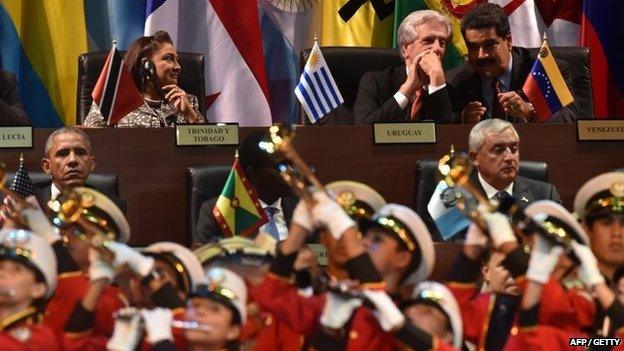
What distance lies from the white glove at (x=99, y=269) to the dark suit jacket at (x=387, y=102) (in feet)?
8.00

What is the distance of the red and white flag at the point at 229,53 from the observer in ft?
25.7

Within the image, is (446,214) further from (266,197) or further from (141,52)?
(141,52)

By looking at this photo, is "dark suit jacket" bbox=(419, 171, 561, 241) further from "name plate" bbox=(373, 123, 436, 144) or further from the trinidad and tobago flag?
the trinidad and tobago flag

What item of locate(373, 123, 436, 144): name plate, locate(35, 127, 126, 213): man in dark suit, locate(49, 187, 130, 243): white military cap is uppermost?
locate(373, 123, 436, 144): name plate

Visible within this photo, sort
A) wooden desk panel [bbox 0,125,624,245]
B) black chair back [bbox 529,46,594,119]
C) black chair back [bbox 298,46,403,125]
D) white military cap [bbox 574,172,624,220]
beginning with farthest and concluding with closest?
black chair back [bbox 529,46,594,119]
black chair back [bbox 298,46,403,125]
wooden desk panel [bbox 0,125,624,245]
white military cap [bbox 574,172,624,220]

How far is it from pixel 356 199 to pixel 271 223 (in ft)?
3.87

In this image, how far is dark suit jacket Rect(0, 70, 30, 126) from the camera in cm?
645

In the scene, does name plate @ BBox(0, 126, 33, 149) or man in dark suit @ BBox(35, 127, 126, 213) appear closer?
man in dark suit @ BBox(35, 127, 126, 213)

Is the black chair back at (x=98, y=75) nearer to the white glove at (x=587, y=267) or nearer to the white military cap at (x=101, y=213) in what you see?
the white military cap at (x=101, y=213)

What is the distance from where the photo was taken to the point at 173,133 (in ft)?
20.2

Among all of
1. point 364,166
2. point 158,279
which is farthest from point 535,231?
point 364,166

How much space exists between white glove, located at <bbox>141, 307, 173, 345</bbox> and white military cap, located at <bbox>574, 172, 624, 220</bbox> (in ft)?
4.64

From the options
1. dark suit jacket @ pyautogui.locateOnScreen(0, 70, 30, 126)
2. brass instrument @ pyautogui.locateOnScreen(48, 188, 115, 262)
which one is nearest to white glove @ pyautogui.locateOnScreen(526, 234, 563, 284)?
brass instrument @ pyautogui.locateOnScreen(48, 188, 115, 262)

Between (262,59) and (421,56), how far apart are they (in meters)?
1.50
